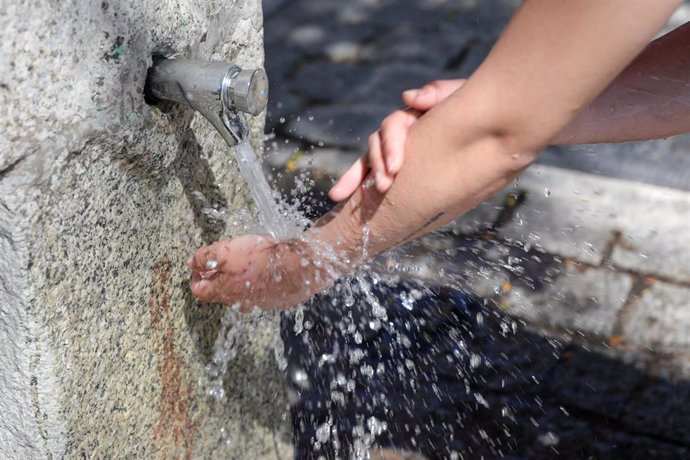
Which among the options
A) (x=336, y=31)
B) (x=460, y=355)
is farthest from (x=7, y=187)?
(x=336, y=31)

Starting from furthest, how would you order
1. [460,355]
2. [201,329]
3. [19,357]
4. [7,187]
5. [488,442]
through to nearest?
[460,355], [488,442], [201,329], [19,357], [7,187]

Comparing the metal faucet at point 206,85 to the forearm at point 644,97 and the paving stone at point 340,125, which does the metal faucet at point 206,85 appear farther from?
the paving stone at point 340,125

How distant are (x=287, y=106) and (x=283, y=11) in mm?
863

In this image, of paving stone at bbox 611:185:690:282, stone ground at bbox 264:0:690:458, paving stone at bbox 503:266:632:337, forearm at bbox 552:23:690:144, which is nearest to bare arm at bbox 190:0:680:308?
forearm at bbox 552:23:690:144

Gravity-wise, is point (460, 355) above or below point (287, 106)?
A: below

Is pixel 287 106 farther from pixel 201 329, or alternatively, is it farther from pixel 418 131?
pixel 418 131

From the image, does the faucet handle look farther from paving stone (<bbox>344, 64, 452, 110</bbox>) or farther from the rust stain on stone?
paving stone (<bbox>344, 64, 452, 110</bbox>)

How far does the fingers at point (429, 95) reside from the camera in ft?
5.16

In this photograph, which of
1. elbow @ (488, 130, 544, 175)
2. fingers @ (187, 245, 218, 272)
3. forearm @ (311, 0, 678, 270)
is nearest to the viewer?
forearm @ (311, 0, 678, 270)

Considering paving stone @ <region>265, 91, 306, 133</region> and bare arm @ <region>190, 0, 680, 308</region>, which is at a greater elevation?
bare arm @ <region>190, 0, 680, 308</region>

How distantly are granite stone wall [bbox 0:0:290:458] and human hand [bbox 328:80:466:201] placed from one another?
279 millimetres

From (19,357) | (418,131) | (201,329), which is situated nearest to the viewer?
(19,357)

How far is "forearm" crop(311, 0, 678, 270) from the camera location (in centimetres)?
111

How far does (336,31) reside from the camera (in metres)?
4.15
